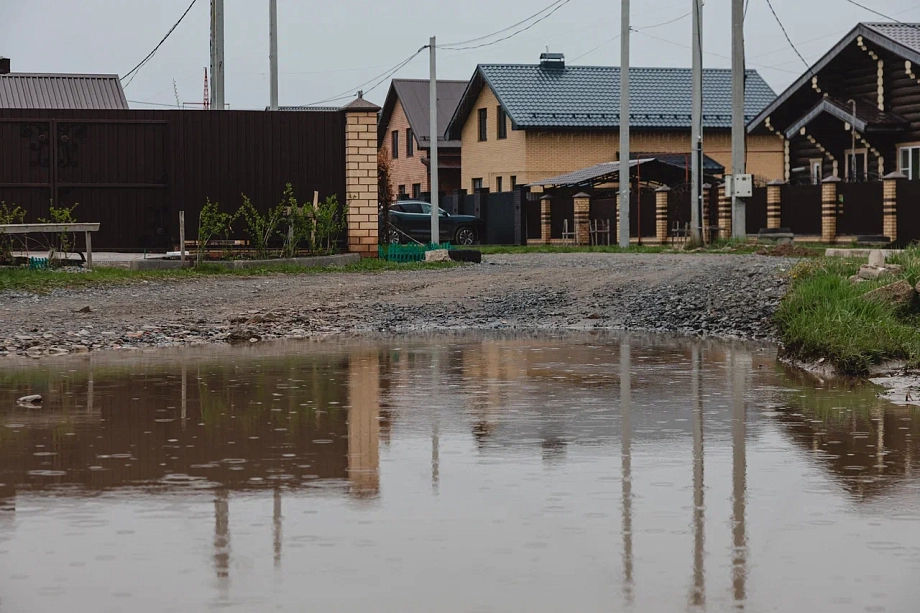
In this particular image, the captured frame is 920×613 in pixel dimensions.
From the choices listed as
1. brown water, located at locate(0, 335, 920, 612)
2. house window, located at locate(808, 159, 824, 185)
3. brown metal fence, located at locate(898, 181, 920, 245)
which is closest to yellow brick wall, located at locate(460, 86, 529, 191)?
house window, located at locate(808, 159, 824, 185)

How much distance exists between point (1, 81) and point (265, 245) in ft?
52.1

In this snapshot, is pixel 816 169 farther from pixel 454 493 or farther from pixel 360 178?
pixel 454 493

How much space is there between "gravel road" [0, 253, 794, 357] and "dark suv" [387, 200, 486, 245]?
24216 millimetres

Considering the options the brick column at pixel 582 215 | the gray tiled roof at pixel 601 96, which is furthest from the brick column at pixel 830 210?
the gray tiled roof at pixel 601 96

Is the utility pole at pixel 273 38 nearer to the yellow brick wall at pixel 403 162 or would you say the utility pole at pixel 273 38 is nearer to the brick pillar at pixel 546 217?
the brick pillar at pixel 546 217

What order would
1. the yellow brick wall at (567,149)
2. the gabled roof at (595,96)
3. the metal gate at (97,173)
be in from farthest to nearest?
the yellow brick wall at (567,149), the gabled roof at (595,96), the metal gate at (97,173)

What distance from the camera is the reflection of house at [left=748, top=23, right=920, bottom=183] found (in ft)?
124

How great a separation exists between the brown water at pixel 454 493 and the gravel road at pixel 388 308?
130 inches

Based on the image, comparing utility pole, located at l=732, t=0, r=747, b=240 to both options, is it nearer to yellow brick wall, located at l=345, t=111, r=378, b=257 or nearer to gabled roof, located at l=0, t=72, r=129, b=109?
yellow brick wall, located at l=345, t=111, r=378, b=257

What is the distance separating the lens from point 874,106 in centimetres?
3934

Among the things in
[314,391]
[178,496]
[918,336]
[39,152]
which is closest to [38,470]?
[178,496]

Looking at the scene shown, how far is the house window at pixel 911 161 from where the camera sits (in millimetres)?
38094

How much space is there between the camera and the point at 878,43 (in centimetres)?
3769

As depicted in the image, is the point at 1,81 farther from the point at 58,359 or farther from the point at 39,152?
the point at 58,359
